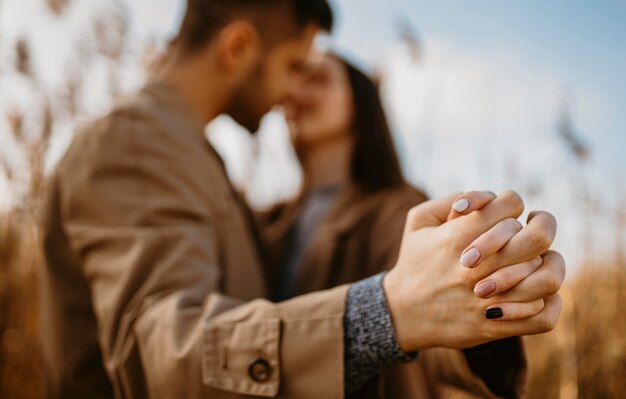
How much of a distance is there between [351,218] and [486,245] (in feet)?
4.12

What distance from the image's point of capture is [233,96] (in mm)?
1879

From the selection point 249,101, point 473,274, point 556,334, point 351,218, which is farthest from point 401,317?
point 556,334

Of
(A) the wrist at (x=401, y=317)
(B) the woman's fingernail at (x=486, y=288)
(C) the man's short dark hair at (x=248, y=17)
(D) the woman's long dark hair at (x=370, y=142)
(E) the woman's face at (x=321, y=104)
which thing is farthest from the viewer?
(E) the woman's face at (x=321, y=104)

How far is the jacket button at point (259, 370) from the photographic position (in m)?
0.85

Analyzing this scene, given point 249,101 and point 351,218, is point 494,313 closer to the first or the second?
point 351,218

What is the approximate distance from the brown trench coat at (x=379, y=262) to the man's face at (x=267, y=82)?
0.47m

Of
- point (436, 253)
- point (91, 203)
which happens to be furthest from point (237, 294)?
point (436, 253)

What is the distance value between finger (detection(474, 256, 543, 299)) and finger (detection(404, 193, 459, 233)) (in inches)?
5.2

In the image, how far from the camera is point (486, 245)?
2.27 feet

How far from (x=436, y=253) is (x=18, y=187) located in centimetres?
172

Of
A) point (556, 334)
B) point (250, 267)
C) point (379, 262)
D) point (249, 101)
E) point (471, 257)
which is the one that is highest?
point (249, 101)

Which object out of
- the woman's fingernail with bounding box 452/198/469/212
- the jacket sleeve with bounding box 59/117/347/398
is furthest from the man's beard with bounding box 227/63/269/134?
the woman's fingernail with bounding box 452/198/469/212

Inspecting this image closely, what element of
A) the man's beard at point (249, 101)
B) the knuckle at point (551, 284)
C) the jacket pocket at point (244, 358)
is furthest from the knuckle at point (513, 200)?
the man's beard at point (249, 101)

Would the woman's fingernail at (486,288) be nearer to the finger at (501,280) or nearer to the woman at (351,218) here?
the finger at (501,280)
